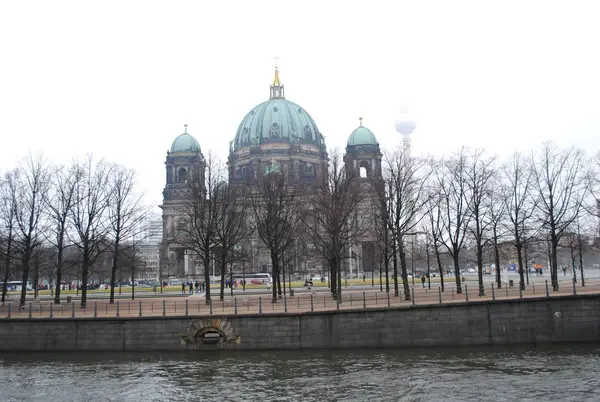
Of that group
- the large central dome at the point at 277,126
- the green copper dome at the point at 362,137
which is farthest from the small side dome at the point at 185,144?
the green copper dome at the point at 362,137

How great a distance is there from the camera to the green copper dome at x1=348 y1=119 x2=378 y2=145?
131000mm

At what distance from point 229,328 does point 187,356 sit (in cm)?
248

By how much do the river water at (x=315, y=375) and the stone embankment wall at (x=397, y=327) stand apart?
84cm

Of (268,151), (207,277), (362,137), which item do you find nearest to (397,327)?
(207,277)

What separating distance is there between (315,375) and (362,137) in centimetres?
10960

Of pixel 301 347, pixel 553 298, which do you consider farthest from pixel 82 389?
pixel 553 298

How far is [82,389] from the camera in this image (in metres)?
23.5

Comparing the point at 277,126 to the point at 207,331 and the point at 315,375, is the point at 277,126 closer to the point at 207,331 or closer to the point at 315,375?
the point at 207,331

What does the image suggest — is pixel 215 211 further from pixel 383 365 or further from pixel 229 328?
pixel 383 365

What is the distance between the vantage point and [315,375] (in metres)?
24.7

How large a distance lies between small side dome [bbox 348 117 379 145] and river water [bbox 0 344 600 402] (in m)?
104

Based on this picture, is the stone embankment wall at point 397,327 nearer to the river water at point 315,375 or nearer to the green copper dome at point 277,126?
the river water at point 315,375

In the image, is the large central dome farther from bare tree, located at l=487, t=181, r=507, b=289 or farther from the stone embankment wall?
the stone embankment wall

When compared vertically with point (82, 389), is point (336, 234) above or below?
above
